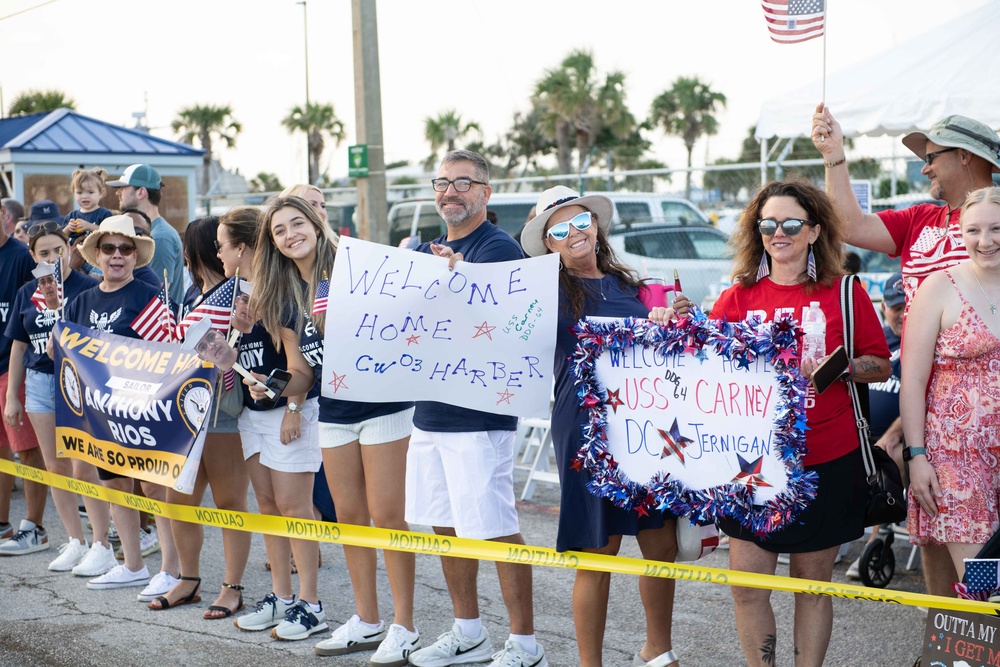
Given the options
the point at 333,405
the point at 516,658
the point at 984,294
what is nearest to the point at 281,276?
the point at 333,405

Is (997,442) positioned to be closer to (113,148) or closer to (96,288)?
(96,288)

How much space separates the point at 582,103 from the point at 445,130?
1289 centimetres

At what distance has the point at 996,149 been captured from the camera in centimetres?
391

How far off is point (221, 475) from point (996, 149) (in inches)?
156

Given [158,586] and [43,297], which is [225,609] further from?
[43,297]

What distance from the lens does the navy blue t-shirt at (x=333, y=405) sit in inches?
177

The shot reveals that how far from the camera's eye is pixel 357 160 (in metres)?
11.6

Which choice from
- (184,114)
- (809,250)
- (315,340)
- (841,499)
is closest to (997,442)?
(841,499)

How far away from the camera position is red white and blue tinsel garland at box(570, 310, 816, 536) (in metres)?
3.47

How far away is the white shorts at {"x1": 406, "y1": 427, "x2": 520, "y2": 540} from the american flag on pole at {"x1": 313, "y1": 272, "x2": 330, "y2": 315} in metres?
0.70

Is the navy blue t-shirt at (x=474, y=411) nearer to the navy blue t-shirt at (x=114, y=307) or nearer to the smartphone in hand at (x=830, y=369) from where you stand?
the smartphone in hand at (x=830, y=369)

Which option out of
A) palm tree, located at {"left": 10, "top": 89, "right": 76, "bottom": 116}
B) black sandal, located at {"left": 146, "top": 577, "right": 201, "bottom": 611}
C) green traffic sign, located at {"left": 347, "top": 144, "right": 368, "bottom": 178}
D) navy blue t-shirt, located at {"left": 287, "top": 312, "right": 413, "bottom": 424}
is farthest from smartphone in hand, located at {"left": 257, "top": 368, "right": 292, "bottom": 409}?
palm tree, located at {"left": 10, "top": 89, "right": 76, "bottom": 116}

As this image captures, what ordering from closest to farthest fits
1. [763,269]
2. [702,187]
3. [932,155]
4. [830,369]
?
[830,369] → [763,269] → [932,155] → [702,187]

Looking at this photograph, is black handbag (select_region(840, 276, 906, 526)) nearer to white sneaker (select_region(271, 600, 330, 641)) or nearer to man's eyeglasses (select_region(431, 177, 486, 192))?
man's eyeglasses (select_region(431, 177, 486, 192))
